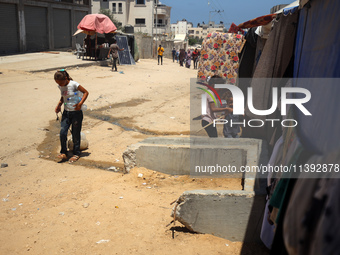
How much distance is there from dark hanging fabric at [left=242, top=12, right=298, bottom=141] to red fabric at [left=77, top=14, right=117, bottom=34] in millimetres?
16696

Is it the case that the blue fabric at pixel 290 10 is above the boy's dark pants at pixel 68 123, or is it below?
above

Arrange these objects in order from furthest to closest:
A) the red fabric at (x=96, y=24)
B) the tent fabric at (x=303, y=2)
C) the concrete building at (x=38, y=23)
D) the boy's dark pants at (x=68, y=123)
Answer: the concrete building at (x=38, y=23) < the red fabric at (x=96, y=24) < the boy's dark pants at (x=68, y=123) < the tent fabric at (x=303, y=2)

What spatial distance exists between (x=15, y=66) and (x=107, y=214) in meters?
13.9

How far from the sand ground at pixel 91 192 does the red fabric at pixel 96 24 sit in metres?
11.4

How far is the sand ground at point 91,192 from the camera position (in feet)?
10.7

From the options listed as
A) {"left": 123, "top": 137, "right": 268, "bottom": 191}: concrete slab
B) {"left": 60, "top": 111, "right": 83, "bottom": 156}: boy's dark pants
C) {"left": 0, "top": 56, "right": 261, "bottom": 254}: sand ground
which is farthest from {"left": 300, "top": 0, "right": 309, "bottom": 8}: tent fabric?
{"left": 60, "top": 111, "right": 83, "bottom": 156}: boy's dark pants

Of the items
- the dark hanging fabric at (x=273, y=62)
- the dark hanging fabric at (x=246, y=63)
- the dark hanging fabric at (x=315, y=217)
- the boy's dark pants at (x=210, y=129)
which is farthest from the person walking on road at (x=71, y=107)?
the dark hanging fabric at (x=315, y=217)

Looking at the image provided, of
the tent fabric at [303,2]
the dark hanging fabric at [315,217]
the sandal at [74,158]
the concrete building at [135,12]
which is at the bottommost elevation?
the sandal at [74,158]

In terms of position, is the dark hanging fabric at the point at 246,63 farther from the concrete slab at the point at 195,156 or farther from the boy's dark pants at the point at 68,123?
the boy's dark pants at the point at 68,123

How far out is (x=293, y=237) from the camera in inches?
57.6

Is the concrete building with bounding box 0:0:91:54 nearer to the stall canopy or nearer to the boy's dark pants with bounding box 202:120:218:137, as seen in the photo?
the stall canopy

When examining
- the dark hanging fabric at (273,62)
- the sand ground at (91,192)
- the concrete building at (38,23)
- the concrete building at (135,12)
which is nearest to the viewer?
the sand ground at (91,192)

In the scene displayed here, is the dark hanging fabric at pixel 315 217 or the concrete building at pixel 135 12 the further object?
the concrete building at pixel 135 12

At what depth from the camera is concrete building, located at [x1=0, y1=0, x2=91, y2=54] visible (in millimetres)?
19469
